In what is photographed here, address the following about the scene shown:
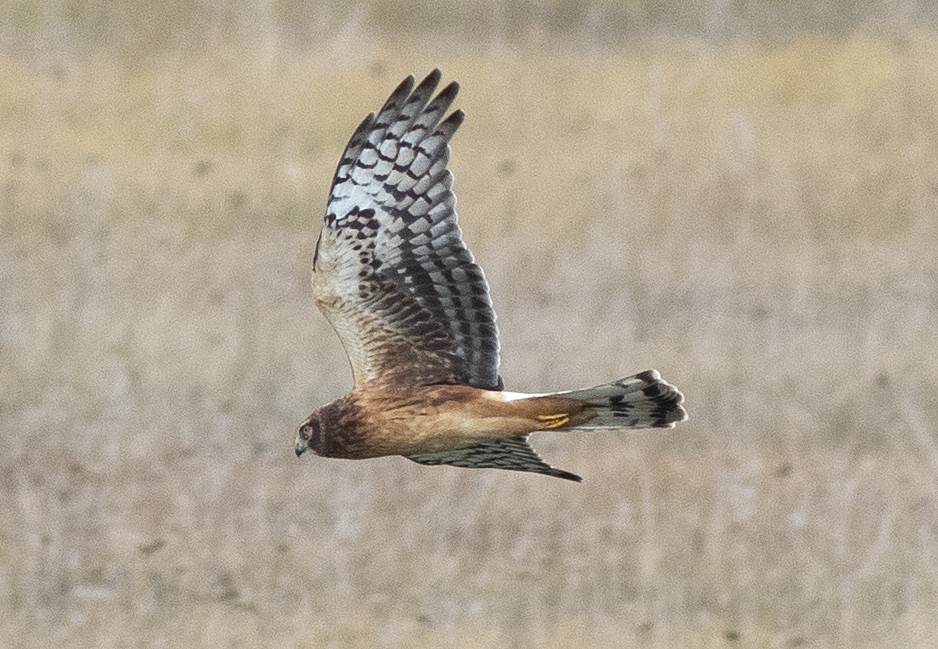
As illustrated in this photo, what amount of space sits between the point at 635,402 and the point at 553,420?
0.23 metres

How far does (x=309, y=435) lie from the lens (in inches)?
233

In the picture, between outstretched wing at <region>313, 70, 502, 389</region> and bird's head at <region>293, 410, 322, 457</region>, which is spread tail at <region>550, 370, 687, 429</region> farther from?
bird's head at <region>293, 410, 322, 457</region>

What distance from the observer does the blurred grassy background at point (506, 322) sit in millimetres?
8484

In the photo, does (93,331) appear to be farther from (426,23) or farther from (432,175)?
(426,23)

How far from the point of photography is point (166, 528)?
9156 mm

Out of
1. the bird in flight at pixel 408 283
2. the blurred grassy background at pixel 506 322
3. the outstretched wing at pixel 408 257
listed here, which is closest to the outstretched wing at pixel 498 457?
the bird in flight at pixel 408 283

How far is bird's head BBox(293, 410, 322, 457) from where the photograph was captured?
589 centimetres

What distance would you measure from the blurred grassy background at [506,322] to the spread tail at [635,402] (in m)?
2.33

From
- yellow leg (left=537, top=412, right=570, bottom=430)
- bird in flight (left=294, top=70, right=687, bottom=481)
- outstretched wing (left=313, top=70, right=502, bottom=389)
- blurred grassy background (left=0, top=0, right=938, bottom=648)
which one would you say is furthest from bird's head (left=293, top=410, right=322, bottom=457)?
blurred grassy background (left=0, top=0, right=938, bottom=648)

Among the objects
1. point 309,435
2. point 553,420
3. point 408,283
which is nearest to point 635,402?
point 553,420

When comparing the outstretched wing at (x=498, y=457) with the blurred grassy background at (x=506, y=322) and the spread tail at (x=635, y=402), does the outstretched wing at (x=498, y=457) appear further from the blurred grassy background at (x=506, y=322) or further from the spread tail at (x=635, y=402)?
the blurred grassy background at (x=506, y=322)

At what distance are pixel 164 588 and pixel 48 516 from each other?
96 cm

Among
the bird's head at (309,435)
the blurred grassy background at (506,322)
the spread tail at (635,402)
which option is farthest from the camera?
the blurred grassy background at (506,322)

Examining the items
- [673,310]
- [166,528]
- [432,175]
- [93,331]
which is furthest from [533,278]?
[432,175]
